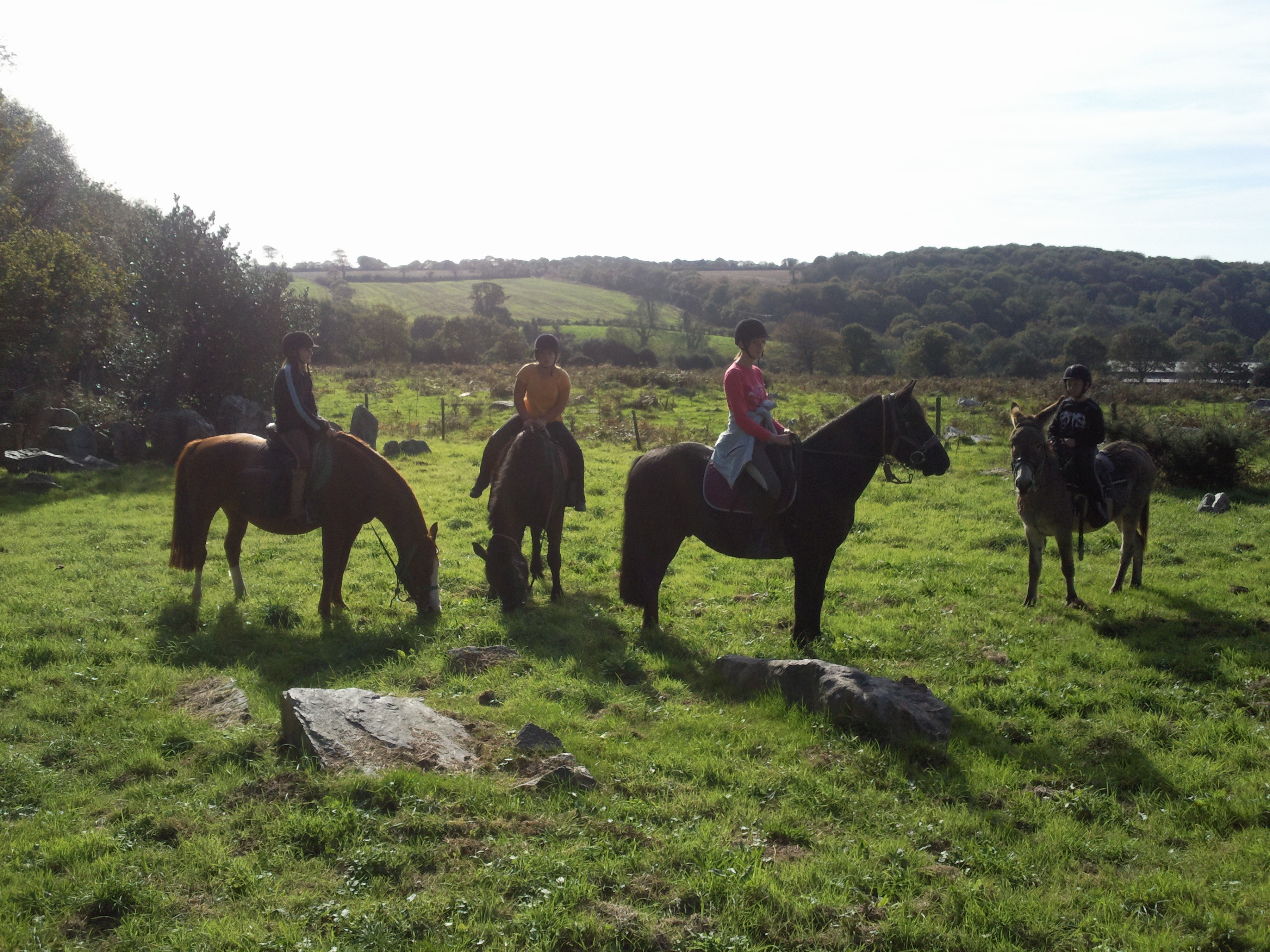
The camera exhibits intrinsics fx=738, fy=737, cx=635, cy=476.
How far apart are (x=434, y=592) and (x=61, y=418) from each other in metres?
16.6

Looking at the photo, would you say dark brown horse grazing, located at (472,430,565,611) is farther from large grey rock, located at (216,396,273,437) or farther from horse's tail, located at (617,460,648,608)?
large grey rock, located at (216,396,273,437)

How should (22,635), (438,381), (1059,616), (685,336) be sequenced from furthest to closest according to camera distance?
(685,336)
(438,381)
(1059,616)
(22,635)

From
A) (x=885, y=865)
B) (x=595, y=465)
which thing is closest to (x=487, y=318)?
(x=595, y=465)

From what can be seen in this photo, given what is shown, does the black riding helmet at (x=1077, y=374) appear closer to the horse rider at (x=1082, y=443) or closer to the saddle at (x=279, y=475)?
the horse rider at (x=1082, y=443)

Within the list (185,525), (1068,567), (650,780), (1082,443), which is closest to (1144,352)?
(1082,443)

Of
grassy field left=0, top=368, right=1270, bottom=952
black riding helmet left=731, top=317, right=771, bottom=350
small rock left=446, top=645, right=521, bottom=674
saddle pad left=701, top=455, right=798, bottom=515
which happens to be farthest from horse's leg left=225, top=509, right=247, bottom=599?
black riding helmet left=731, top=317, right=771, bottom=350

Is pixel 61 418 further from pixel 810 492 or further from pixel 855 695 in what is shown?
pixel 855 695

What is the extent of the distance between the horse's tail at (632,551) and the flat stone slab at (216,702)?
3914 mm

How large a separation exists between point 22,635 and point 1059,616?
1157 cm

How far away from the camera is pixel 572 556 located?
1162cm

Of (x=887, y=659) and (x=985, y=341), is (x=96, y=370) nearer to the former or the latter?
(x=887, y=659)

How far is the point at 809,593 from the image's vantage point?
7793 mm

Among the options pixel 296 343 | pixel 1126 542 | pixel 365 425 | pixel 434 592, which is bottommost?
pixel 434 592

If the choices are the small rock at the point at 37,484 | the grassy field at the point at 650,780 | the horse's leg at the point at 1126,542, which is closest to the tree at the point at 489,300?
the small rock at the point at 37,484
